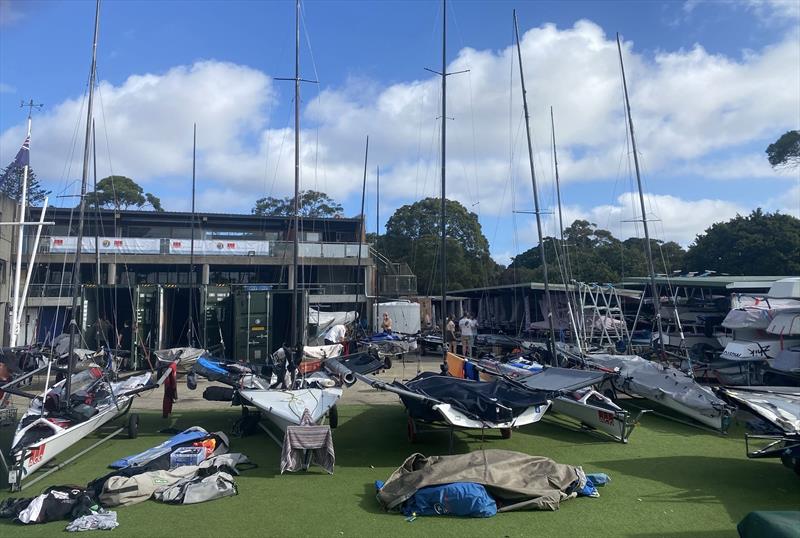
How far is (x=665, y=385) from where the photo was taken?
38.7 feet

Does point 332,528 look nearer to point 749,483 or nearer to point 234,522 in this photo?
point 234,522

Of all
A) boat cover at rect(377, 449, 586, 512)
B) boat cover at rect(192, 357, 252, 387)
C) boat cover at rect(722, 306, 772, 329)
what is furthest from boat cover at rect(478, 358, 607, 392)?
boat cover at rect(722, 306, 772, 329)

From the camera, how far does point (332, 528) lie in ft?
19.8

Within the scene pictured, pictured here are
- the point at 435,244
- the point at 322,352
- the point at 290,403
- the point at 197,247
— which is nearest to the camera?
the point at 290,403

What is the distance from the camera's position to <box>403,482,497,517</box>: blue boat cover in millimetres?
6336

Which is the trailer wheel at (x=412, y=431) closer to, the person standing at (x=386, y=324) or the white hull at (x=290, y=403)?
the white hull at (x=290, y=403)

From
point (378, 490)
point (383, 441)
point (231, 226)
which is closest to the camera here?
point (378, 490)

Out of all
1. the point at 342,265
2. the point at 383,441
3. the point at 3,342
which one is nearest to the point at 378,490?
the point at 383,441

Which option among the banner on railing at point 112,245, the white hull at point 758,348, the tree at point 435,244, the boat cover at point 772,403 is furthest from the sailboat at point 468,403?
the tree at point 435,244

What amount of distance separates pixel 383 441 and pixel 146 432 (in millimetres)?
4589

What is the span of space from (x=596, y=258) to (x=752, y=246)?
558 inches

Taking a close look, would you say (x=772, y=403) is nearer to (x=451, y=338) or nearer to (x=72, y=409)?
(x=72, y=409)

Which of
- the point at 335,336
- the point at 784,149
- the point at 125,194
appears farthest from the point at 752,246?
the point at 125,194

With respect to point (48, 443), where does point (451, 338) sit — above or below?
above
